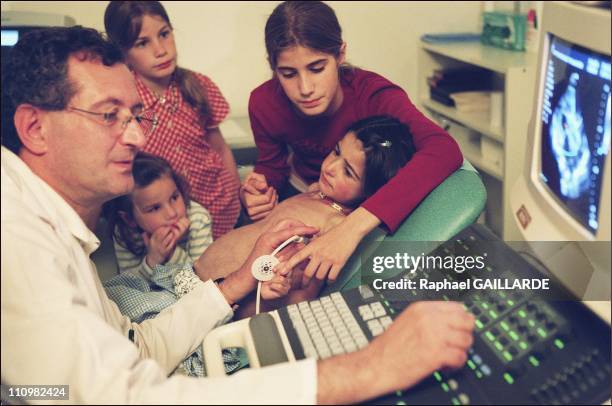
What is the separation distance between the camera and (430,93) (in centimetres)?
348

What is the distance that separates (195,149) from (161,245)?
50 cm

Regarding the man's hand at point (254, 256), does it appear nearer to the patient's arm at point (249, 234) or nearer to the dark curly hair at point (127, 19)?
the patient's arm at point (249, 234)

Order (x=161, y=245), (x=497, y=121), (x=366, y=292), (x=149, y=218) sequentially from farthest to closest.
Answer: (x=497, y=121) < (x=149, y=218) < (x=161, y=245) < (x=366, y=292)

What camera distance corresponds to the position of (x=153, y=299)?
148 centimetres

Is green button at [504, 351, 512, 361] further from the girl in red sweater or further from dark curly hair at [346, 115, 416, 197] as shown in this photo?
dark curly hair at [346, 115, 416, 197]

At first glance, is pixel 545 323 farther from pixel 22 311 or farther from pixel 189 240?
pixel 189 240

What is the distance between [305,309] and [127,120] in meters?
→ 0.55

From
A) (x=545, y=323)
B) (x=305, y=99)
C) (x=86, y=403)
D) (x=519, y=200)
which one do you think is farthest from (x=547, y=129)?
(x=86, y=403)

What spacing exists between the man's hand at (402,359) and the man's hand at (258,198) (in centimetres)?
97

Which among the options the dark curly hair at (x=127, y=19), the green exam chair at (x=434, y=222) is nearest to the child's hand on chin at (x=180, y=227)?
the dark curly hair at (x=127, y=19)

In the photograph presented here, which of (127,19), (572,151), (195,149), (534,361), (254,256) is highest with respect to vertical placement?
(127,19)

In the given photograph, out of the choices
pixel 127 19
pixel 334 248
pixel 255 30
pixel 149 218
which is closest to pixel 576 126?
pixel 334 248

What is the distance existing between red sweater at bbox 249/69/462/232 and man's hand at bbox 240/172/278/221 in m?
0.15

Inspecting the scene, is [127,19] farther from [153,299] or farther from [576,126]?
[576,126]
